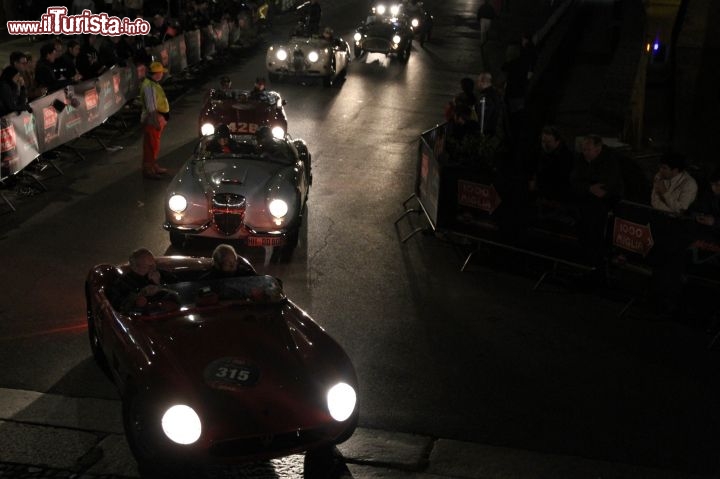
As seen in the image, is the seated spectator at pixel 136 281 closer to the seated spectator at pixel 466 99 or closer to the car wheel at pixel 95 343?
the car wheel at pixel 95 343

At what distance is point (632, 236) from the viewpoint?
10.1 meters

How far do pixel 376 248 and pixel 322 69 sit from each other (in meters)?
11.7

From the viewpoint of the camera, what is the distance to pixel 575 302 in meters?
10.9

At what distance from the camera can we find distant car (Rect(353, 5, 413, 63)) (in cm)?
2775

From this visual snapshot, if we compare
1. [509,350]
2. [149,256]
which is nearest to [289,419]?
[149,256]

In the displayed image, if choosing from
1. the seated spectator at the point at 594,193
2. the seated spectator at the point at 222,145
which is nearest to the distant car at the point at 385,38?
the seated spectator at the point at 222,145

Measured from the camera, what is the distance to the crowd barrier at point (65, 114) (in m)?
A: 13.2

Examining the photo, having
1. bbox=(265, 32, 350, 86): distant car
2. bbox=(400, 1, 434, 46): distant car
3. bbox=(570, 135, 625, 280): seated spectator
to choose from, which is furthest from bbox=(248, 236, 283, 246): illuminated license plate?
bbox=(400, 1, 434, 46): distant car

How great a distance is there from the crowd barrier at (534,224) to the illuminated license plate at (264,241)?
1999mm

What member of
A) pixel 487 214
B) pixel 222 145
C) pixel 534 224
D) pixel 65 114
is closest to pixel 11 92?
pixel 65 114

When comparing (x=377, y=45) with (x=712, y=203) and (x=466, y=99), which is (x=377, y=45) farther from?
(x=712, y=203)

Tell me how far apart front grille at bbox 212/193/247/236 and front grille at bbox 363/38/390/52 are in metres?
17.2

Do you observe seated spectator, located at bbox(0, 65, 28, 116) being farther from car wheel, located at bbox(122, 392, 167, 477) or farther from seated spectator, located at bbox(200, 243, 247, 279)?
car wheel, located at bbox(122, 392, 167, 477)

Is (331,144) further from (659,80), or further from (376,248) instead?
(659,80)
